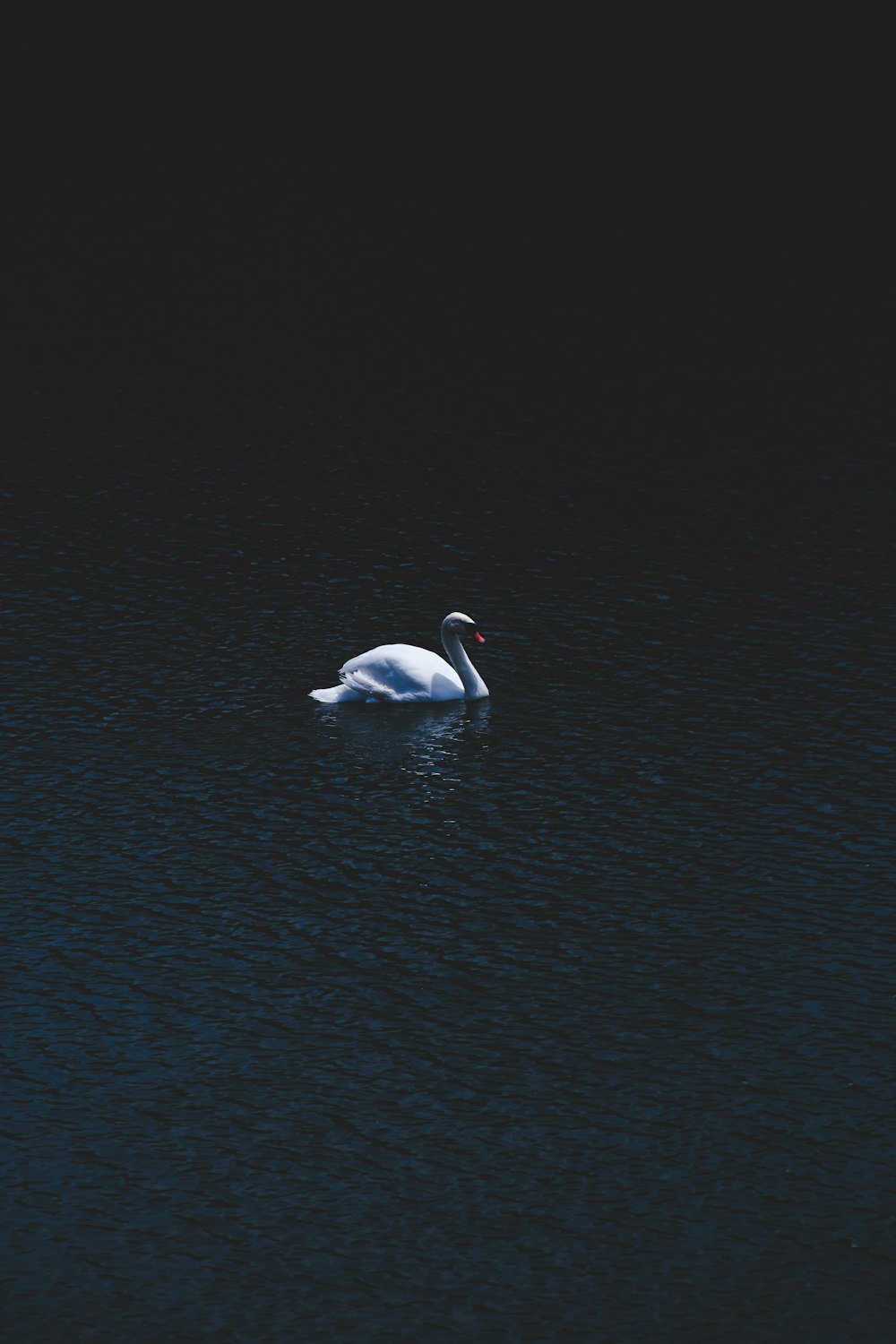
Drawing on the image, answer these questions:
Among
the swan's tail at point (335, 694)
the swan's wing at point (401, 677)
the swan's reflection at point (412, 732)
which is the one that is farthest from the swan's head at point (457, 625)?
the swan's tail at point (335, 694)

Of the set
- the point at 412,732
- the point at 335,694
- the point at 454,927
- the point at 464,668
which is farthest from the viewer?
the point at 335,694

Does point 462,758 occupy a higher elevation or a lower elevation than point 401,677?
lower

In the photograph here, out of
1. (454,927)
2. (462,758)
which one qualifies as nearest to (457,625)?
(462,758)

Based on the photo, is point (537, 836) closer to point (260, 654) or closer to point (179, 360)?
point (260, 654)

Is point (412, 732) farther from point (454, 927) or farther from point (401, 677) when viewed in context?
point (454, 927)

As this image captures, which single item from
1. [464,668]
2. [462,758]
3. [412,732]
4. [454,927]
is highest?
[464,668]

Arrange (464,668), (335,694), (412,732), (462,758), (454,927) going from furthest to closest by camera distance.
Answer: (335,694)
(464,668)
(412,732)
(462,758)
(454,927)

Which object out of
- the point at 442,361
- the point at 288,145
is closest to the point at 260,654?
the point at 442,361
